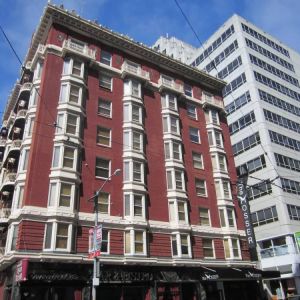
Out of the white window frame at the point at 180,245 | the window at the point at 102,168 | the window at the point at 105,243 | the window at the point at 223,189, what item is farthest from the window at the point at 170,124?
the window at the point at 105,243

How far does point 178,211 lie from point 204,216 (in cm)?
368

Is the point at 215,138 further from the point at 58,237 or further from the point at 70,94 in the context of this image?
the point at 58,237

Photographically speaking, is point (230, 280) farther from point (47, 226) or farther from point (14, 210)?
point (14, 210)

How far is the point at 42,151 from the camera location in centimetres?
2784

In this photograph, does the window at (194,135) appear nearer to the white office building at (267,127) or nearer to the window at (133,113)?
the window at (133,113)

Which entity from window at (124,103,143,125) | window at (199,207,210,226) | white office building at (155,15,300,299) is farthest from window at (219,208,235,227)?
window at (124,103,143,125)

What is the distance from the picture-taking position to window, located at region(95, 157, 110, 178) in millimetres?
30152

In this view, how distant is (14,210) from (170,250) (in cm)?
1386

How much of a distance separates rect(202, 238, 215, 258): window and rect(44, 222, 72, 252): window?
1375cm

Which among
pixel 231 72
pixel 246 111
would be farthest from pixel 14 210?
pixel 231 72

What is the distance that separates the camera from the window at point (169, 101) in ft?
126

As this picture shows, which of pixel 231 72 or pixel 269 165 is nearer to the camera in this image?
pixel 269 165

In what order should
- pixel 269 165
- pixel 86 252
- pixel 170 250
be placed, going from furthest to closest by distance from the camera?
pixel 269 165
pixel 170 250
pixel 86 252

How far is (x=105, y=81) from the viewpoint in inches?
1393
